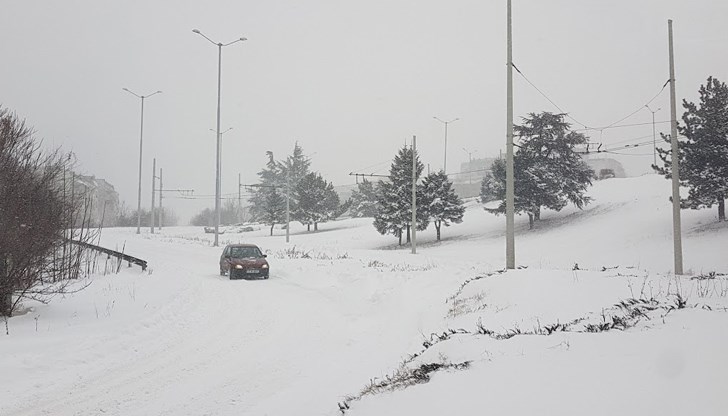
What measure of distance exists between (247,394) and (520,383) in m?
→ 4.19

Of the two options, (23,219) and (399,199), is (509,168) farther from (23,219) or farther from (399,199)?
→ (399,199)

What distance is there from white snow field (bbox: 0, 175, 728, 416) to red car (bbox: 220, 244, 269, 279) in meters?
1.06

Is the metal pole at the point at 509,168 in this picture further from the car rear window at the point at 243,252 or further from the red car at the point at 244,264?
the car rear window at the point at 243,252

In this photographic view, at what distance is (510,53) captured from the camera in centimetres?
1622

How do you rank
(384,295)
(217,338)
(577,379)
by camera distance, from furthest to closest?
(384,295) < (217,338) < (577,379)

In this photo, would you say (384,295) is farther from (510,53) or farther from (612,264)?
(612,264)

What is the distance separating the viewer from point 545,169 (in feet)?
139

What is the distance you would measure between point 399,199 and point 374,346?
3580 centimetres

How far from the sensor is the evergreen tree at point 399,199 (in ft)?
148

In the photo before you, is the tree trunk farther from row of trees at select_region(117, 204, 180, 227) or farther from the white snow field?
row of trees at select_region(117, 204, 180, 227)

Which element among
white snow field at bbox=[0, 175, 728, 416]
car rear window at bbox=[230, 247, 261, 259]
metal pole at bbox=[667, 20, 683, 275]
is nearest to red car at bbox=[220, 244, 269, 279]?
car rear window at bbox=[230, 247, 261, 259]

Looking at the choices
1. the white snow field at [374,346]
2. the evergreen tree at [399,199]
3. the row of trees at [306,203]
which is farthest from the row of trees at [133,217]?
the white snow field at [374,346]

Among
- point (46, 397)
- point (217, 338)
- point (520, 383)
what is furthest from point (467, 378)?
point (217, 338)

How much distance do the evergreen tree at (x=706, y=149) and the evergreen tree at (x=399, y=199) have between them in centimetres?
2102
